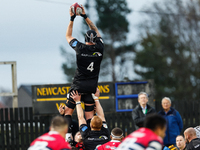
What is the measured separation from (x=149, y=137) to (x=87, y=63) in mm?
2960

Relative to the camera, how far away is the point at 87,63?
666cm

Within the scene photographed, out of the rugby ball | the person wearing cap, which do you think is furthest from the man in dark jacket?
the rugby ball

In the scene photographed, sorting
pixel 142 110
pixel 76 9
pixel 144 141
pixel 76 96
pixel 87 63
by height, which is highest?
pixel 76 9

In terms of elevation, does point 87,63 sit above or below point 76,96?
above

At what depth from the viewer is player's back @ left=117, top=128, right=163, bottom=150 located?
3.98 metres

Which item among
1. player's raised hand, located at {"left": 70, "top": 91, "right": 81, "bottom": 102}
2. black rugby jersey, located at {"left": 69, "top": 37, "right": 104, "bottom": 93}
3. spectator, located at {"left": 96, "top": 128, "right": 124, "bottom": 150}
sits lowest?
spectator, located at {"left": 96, "top": 128, "right": 124, "bottom": 150}

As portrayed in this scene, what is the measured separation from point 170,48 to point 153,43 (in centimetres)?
254

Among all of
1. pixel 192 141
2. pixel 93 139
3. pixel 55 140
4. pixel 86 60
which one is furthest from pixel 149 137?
pixel 192 141

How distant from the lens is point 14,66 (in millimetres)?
12398

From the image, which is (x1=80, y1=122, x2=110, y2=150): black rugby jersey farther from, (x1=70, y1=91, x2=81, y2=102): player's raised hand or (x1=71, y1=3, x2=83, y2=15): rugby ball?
(x1=71, y1=3, x2=83, y2=15): rugby ball

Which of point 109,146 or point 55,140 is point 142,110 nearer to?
point 109,146

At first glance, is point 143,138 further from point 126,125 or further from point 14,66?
point 14,66

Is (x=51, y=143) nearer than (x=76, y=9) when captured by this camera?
Yes

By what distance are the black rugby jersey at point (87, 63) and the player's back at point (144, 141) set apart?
279cm
